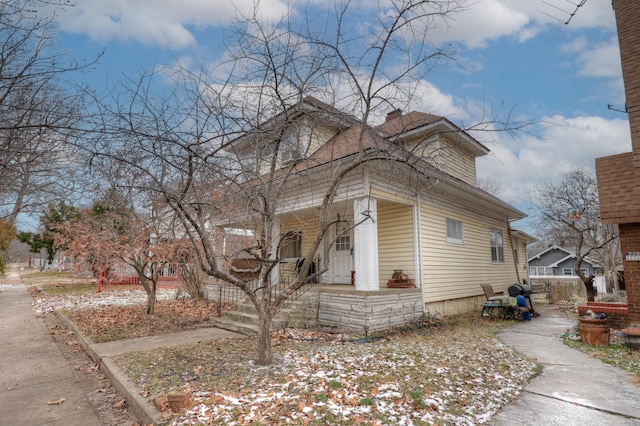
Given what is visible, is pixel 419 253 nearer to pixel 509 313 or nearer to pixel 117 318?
pixel 509 313

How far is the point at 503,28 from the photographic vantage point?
581cm

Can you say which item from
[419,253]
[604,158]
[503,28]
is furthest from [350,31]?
[604,158]

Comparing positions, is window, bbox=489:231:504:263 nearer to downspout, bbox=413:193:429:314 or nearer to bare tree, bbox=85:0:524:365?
downspout, bbox=413:193:429:314

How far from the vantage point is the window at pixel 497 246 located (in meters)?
13.6

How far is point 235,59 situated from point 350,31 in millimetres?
1683

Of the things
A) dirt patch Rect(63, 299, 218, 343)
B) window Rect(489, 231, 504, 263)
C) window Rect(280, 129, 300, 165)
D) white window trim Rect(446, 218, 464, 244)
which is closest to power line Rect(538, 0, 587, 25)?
white window trim Rect(446, 218, 464, 244)

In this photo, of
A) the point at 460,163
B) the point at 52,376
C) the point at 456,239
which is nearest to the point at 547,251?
the point at 460,163

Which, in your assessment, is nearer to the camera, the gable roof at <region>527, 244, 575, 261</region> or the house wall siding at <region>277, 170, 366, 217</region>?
the house wall siding at <region>277, 170, 366, 217</region>

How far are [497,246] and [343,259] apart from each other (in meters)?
7.17

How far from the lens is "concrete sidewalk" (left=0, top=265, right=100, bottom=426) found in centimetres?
391

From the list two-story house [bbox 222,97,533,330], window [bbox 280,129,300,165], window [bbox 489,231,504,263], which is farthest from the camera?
window [bbox 489,231,504,263]

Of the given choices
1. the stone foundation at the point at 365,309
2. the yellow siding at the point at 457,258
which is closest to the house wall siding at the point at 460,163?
the yellow siding at the point at 457,258

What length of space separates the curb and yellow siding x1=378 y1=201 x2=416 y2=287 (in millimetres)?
6760

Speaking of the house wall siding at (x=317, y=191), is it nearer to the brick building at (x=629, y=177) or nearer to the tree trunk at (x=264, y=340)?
the tree trunk at (x=264, y=340)
